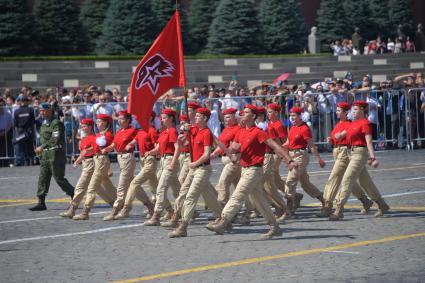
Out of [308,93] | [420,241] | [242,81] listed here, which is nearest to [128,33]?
[242,81]

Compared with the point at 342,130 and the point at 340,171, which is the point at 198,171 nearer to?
the point at 340,171

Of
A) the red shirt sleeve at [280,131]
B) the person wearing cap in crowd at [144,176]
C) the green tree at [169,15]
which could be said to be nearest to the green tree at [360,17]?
the green tree at [169,15]

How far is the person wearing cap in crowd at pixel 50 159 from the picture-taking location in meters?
18.8

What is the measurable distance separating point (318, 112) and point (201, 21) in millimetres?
15899

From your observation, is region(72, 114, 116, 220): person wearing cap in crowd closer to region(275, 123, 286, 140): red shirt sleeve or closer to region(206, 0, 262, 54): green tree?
region(275, 123, 286, 140): red shirt sleeve

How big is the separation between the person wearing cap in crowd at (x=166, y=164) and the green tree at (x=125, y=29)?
72.4ft

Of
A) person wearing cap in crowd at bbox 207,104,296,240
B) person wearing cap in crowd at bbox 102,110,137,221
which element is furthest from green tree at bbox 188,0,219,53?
person wearing cap in crowd at bbox 207,104,296,240

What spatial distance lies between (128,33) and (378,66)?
944 centimetres

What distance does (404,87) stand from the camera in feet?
96.5

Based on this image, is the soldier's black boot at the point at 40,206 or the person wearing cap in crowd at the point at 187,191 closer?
the person wearing cap in crowd at the point at 187,191

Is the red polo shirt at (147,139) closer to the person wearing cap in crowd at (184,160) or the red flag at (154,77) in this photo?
the red flag at (154,77)

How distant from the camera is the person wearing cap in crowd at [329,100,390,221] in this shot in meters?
16.7

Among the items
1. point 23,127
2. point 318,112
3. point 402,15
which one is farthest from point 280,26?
point 23,127

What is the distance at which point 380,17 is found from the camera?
5012cm
